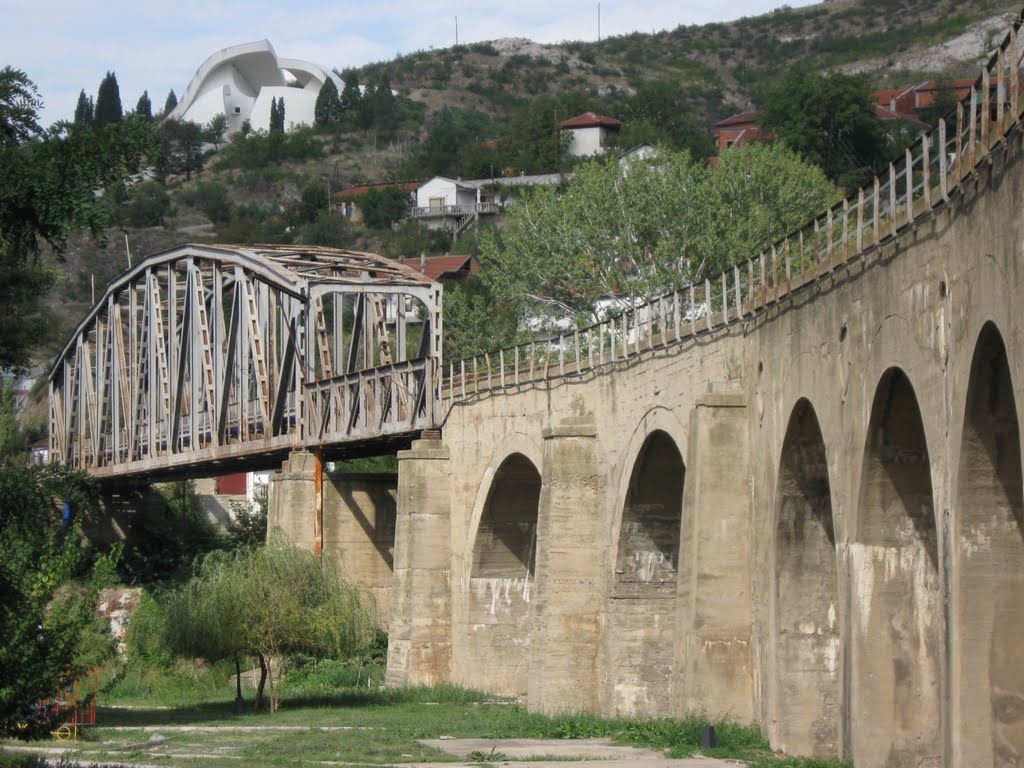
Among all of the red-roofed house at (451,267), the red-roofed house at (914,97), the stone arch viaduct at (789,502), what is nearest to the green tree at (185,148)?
the red-roofed house at (451,267)

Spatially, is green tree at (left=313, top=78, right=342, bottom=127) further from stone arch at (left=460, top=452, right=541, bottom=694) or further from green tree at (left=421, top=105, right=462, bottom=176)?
stone arch at (left=460, top=452, right=541, bottom=694)

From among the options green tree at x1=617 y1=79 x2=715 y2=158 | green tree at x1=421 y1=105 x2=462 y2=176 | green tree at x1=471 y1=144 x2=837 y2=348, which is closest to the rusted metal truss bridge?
green tree at x1=471 y1=144 x2=837 y2=348

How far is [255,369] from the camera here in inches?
2104

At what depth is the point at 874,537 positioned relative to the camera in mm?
23594

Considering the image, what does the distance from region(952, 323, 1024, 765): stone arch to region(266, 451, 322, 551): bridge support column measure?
30037mm

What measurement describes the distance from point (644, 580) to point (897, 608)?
11987mm

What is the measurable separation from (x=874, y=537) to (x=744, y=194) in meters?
38.3

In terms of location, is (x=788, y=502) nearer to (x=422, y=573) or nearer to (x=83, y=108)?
(x=422, y=573)

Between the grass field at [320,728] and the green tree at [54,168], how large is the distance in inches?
254

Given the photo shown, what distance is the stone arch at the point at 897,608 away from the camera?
76.3 feet

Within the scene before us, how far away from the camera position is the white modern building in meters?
185

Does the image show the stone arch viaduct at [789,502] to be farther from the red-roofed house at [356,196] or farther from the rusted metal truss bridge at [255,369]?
the red-roofed house at [356,196]

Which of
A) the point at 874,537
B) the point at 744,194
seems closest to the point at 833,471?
the point at 874,537


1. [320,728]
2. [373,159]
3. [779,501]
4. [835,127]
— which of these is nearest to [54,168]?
[779,501]
